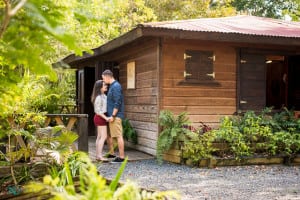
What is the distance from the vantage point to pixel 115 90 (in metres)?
7.84

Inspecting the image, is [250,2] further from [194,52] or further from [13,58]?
[13,58]

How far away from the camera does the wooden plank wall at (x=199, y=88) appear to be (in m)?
8.84

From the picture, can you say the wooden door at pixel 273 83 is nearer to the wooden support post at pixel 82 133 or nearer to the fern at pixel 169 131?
the fern at pixel 169 131

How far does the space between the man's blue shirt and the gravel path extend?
1.08 meters

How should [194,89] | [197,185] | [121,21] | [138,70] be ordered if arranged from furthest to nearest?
[121,21]
[138,70]
[194,89]
[197,185]

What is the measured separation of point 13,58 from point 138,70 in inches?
310

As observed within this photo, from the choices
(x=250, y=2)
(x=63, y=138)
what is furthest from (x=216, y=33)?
(x=250, y=2)

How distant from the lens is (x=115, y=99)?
25.8 feet

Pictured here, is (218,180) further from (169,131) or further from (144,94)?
(144,94)

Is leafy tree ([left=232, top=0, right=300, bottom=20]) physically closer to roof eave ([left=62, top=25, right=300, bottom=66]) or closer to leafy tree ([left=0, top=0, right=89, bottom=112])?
roof eave ([left=62, top=25, right=300, bottom=66])

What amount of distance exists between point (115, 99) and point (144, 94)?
1869 millimetres

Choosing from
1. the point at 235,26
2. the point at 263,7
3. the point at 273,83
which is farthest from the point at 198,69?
the point at 263,7

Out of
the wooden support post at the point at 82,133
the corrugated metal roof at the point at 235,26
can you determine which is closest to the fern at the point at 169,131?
the wooden support post at the point at 82,133

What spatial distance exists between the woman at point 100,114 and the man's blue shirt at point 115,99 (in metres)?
0.14
